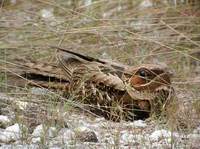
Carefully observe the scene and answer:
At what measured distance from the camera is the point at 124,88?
233 centimetres

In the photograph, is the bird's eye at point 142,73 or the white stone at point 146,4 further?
the white stone at point 146,4

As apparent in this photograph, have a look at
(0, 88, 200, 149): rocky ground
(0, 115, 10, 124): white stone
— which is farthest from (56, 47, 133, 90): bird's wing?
(0, 115, 10, 124): white stone

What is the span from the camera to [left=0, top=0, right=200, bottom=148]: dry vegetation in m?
2.26

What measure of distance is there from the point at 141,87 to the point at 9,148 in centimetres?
75

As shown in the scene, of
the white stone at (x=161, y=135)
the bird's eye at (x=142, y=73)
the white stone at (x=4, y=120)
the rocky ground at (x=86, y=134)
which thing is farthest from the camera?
the bird's eye at (x=142, y=73)

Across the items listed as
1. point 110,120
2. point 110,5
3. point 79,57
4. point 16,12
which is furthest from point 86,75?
point 110,5

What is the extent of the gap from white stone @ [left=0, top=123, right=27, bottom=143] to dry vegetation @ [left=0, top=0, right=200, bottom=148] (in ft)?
0.14

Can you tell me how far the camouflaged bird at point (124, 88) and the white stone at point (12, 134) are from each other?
35cm

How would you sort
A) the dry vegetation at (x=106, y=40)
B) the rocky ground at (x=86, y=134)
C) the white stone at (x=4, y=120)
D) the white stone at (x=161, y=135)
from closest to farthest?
the rocky ground at (x=86, y=134), the white stone at (x=161, y=135), the white stone at (x=4, y=120), the dry vegetation at (x=106, y=40)

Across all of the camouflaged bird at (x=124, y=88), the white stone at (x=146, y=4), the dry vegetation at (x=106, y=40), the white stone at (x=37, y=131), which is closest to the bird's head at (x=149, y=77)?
the camouflaged bird at (x=124, y=88)

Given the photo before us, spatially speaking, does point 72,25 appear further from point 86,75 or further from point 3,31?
point 86,75

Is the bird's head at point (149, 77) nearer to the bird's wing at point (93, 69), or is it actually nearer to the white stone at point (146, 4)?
Answer: the bird's wing at point (93, 69)

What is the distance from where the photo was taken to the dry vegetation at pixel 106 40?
2.26m

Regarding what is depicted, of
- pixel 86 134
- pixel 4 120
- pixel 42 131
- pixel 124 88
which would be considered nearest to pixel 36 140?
pixel 42 131
